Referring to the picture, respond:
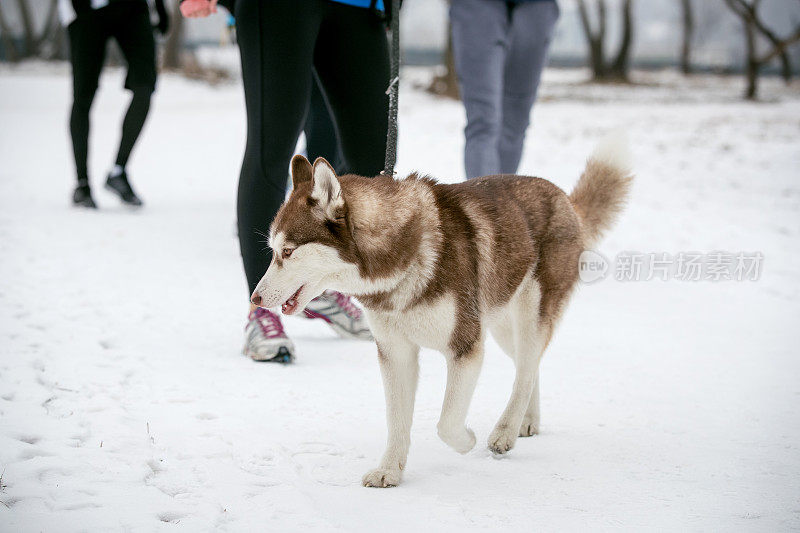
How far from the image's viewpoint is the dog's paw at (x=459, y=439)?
6.79 ft

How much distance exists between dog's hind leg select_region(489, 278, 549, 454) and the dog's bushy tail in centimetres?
50

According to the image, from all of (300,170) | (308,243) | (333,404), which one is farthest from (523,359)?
(300,170)

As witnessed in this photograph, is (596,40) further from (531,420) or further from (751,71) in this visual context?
(531,420)

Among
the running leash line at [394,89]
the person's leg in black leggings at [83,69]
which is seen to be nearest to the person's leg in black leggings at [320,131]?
the running leash line at [394,89]

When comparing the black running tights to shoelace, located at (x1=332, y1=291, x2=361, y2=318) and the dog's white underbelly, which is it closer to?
shoelace, located at (x1=332, y1=291, x2=361, y2=318)

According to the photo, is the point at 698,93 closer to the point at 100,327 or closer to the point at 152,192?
the point at 152,192

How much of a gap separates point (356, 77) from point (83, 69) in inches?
147

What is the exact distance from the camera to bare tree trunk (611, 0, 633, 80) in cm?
2828

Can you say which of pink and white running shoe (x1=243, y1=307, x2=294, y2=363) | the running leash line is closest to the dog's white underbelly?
the running leash line

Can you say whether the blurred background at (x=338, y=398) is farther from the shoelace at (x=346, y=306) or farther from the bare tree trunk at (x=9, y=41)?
the bare tree trunk at (x=9, y=41)

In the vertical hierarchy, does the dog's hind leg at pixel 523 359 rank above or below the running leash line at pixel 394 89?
below

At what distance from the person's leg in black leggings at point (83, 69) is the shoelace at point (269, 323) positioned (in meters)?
3.65

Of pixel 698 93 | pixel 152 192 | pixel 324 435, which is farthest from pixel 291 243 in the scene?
pixel 698 93

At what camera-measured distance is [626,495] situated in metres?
2.01
